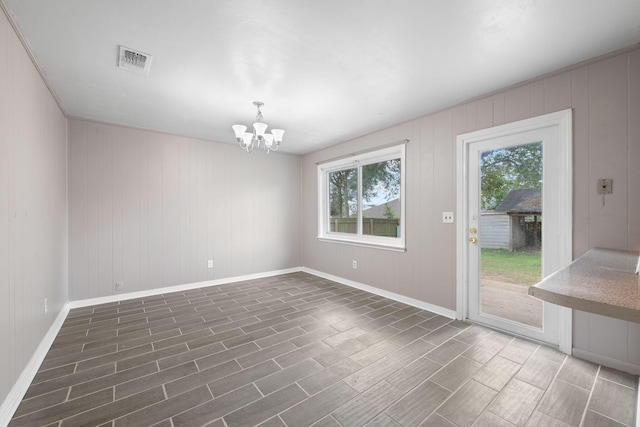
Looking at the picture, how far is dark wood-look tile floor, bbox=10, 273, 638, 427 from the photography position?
5.24ft

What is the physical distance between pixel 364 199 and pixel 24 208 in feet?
12.8

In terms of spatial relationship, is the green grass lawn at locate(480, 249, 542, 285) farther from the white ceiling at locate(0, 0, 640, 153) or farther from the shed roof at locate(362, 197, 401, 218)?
the white ceiling at locate(0, 0, 640, 153)

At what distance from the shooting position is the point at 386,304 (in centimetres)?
353

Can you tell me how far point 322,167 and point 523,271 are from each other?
139 inches

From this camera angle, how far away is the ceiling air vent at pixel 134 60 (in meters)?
2.07

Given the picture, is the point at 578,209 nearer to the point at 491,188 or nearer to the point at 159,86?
the point at 491,188

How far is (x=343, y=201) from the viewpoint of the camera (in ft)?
16.1

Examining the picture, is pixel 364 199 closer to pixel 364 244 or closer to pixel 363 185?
pixel 363 185

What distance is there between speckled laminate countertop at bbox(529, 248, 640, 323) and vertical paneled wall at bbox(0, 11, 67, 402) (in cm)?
281

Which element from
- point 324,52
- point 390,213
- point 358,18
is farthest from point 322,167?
point 358,18

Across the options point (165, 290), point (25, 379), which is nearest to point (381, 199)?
point (165, 290)

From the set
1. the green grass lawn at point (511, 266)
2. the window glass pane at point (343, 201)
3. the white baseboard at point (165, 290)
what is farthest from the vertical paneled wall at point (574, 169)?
the white baseboard at point (165, 290)

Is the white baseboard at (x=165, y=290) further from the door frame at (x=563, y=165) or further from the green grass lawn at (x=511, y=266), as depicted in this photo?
the door frame at (x=563, y=165)

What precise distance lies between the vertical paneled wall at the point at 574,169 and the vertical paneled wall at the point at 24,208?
367 cm
